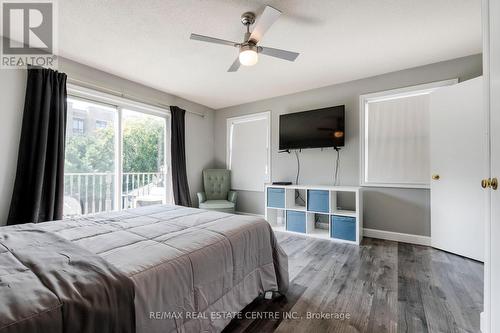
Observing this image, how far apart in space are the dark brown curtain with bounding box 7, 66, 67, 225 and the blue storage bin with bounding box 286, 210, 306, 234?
3075 mm

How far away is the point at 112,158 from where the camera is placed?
3391 mm

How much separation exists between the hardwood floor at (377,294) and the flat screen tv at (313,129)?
1.67 m

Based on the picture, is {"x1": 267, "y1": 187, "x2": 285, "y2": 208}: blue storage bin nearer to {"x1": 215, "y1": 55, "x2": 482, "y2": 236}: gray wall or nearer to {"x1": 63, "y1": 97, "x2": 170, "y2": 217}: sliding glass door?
{"x1": 215, "y1": 55, "x2": 482, "y2": 236}: gray wall

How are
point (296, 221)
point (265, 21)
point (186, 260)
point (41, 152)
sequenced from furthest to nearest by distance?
1. point (296, 221)
2. point (41, 152)
3. point (265, 21)
4. point (186, 260)

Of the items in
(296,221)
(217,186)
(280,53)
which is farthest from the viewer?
(217,186)

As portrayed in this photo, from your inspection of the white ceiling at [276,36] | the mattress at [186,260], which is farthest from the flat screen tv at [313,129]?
the mattress at [186,260]

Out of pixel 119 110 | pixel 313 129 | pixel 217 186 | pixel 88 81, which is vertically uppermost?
pixel 88 81

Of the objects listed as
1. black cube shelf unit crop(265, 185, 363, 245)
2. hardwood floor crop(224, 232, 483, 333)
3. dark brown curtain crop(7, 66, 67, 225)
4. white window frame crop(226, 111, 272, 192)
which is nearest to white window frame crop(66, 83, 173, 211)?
dark brown curtain crop(7, 66, 67, 225)

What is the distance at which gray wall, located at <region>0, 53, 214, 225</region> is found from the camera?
238 cm

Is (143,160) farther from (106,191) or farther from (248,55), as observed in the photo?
(248,55)

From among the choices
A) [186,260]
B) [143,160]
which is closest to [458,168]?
[186,260]

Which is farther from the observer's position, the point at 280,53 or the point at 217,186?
the point at 217,186

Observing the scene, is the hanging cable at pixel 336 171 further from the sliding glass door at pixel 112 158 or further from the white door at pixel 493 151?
the sliding glass door at pixel 112 158

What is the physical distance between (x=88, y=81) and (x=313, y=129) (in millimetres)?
3344
